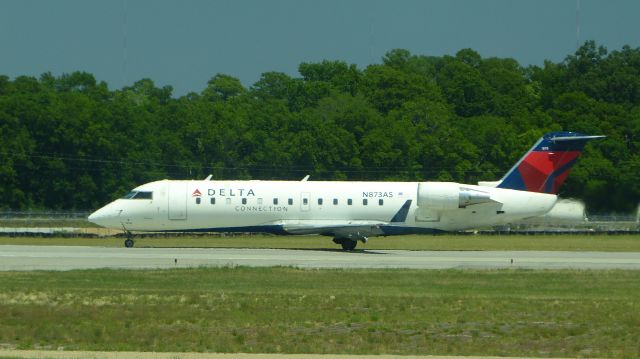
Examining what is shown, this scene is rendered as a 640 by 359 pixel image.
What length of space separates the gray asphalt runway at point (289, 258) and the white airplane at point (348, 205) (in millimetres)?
1190

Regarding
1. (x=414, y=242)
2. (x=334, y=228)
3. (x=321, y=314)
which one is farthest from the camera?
(x=414, y=242)

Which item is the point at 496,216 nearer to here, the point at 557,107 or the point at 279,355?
the point at 279,355

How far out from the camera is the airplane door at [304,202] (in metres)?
46.8

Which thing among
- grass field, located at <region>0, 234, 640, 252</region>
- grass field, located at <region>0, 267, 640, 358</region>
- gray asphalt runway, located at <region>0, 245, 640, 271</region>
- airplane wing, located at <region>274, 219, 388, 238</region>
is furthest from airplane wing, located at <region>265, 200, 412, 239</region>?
grass field, located at <region>0, 267, 640, 358</region>

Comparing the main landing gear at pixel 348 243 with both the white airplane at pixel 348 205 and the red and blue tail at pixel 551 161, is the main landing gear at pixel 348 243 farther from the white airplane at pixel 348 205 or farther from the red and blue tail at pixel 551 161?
the red and blue tail at pixel 551 161

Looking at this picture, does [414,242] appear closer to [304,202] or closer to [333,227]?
[333,227]

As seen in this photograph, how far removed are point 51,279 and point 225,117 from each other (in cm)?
6074

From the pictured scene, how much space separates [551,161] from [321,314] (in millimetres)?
25508

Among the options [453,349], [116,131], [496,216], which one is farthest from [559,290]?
Result: [116,131]

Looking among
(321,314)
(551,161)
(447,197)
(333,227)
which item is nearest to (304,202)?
(333,227)

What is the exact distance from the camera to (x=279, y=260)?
39938 mm

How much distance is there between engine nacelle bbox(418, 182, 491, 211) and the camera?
46.5 metres

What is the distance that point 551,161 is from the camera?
47312mm

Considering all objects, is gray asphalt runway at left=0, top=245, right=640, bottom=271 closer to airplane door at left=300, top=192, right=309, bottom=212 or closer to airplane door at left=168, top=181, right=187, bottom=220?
airplane door at left=168, top=181, right=187, bottom=220
